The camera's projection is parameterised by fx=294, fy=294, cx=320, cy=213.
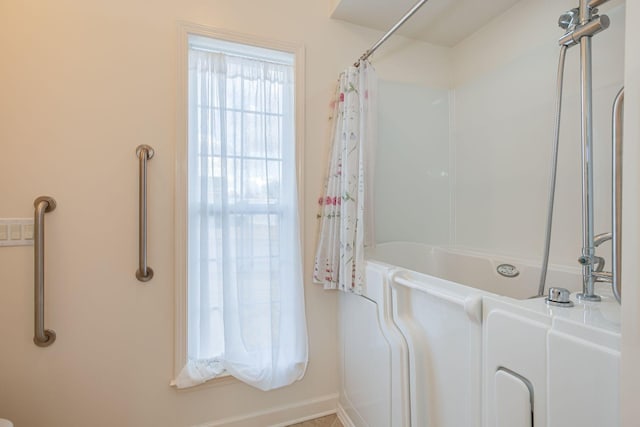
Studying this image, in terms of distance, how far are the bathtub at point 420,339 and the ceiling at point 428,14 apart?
4.69 ft

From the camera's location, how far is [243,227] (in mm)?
1595

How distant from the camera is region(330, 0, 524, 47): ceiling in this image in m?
1.72

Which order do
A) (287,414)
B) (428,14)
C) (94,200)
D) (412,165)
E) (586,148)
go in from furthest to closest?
(412,165) < (428,14) < (287,414) < (94,200) < (586,148)

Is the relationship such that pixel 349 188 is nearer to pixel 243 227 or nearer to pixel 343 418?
pixel 243 227

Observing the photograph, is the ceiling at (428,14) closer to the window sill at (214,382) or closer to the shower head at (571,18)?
the shower head at (571,18)

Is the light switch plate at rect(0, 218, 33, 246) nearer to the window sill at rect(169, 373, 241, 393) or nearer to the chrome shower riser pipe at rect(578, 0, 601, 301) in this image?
the window sill at rect(169, 373, 241, 393)

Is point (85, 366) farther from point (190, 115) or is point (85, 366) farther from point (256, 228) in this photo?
point (190, 115)

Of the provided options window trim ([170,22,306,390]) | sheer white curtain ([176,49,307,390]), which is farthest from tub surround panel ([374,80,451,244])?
window trim ([170,22,306,390])

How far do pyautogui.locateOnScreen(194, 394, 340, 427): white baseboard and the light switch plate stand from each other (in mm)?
1233

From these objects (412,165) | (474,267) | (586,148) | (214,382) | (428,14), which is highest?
(428,14)

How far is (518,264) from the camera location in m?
1.62

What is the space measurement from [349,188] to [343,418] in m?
1.35

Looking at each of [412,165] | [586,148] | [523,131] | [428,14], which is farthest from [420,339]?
[428,14]

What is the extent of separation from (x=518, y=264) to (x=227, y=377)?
171 cm
